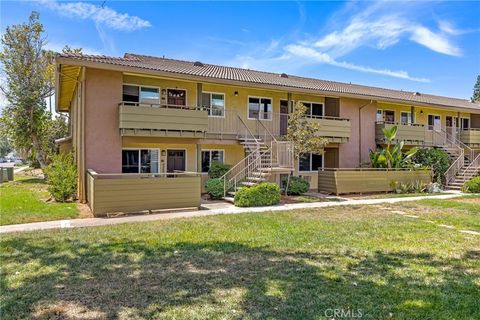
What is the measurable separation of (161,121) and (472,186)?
16967mm

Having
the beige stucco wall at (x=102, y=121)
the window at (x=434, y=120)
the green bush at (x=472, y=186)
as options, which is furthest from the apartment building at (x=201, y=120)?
the green bush at (x=472, y=186)

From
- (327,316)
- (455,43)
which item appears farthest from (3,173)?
(455,43)

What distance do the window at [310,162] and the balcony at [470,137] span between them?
12.4m

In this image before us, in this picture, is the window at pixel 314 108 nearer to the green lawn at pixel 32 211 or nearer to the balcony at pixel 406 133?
the balcony at pixel 406 133

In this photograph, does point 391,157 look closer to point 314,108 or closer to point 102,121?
point 314,108

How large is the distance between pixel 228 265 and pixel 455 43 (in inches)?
677

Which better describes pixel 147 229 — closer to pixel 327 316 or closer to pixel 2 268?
pixel 2 268

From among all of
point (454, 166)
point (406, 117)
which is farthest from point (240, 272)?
point (406, 117)

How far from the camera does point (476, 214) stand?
11602 mm

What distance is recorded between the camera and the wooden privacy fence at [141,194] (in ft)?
35.5

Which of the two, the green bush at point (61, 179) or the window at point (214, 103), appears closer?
the green bush at point (61, 179)

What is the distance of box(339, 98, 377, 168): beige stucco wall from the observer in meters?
20.4

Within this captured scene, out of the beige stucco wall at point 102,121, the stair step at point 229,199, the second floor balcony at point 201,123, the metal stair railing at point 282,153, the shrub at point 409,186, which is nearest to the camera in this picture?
the beige stucco wall at point 102,121

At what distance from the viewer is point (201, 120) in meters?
14.8
